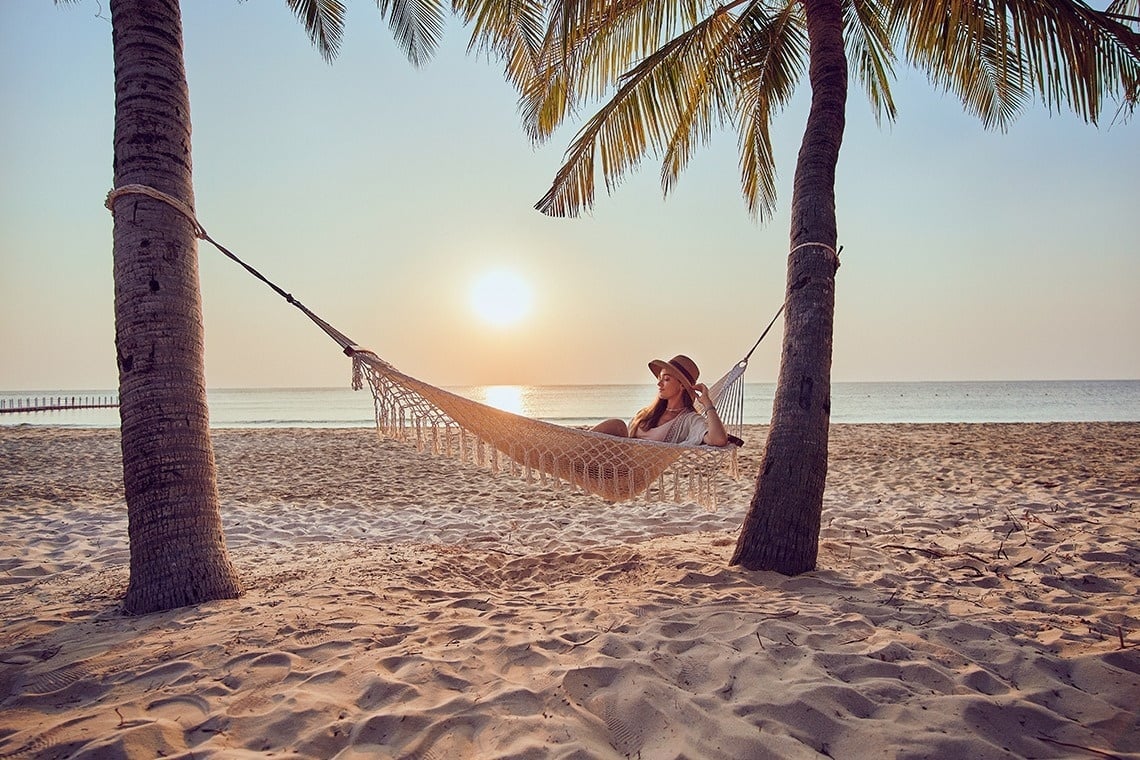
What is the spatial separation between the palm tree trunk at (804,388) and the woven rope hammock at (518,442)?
0.27 meters

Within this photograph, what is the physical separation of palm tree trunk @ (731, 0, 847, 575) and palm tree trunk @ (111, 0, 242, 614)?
1886mm

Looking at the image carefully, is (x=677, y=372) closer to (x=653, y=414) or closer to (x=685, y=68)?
(x=653, y=414)

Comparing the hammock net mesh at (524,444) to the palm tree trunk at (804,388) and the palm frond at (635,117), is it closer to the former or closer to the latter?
the palm tree trunk at (804,388)

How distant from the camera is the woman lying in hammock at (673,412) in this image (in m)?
2.83

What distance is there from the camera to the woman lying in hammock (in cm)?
283

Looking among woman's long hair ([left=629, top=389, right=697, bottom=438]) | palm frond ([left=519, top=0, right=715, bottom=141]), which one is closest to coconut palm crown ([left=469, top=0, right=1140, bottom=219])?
palm frond ([left=519, top=0, right=715, bottom=141])

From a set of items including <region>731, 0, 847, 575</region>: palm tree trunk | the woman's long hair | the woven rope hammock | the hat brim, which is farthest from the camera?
the woman's long hair

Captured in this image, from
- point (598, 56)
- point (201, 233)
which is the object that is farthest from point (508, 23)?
point (201, 233)

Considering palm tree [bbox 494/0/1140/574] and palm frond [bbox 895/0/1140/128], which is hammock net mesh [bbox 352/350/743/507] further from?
palm frond [bbox 895/0/1140/128]

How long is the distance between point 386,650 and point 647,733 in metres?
0.74

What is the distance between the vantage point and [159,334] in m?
2.04

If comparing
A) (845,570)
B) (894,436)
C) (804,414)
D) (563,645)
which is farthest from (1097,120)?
(894,436)

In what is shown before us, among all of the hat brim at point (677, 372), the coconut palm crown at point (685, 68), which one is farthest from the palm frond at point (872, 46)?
the hat brim at point (677, 372)

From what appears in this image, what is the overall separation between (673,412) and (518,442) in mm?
815
